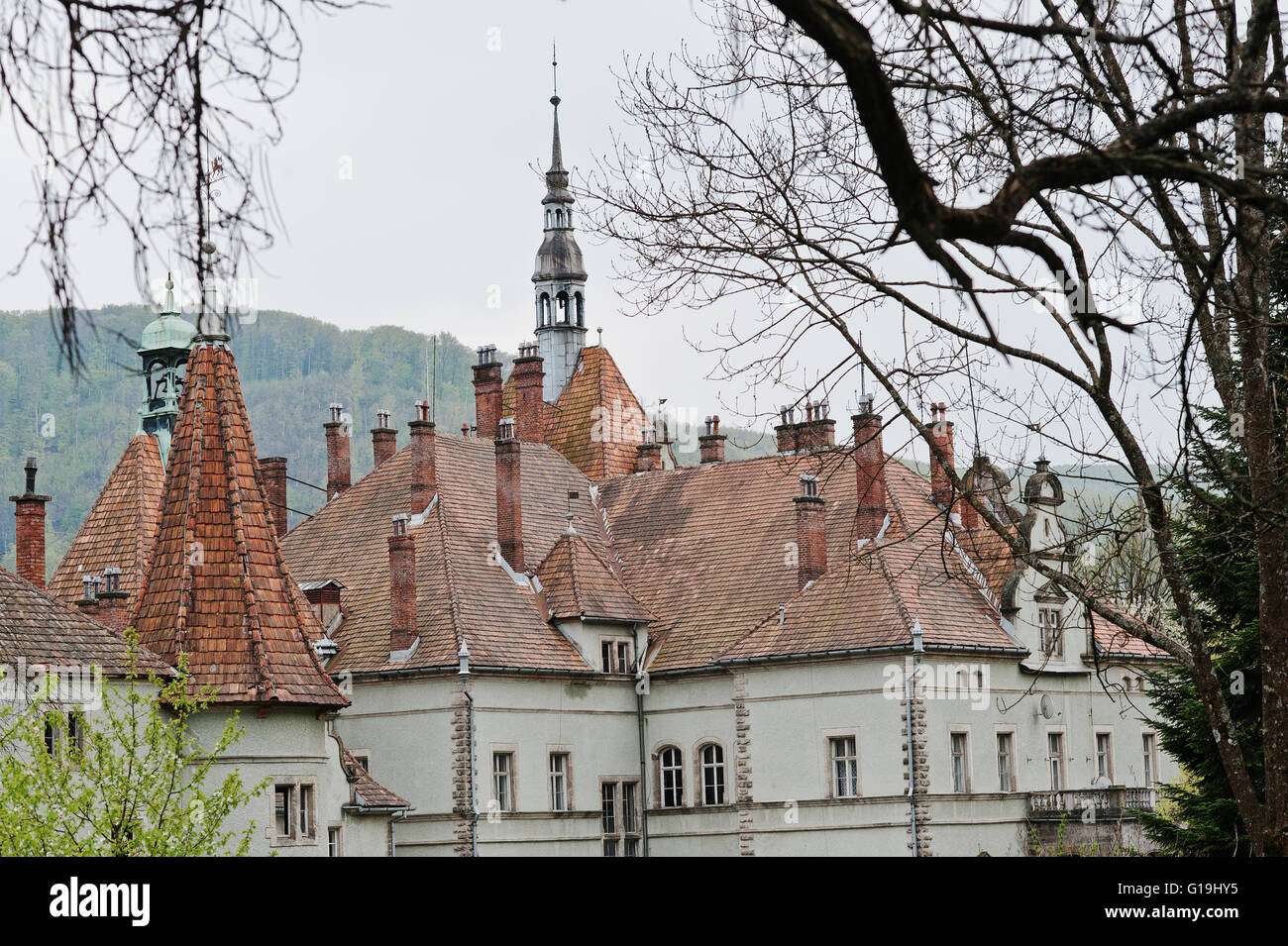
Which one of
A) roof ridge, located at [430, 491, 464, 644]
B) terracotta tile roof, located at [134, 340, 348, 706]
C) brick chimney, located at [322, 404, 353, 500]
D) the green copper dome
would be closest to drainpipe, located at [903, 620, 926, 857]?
roof ridge, located at [430, 491, 464, 644]

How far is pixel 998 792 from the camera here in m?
46.7

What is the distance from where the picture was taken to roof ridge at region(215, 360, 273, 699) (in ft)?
107

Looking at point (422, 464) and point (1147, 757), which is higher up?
point (422, 464)

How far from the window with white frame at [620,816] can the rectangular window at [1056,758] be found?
37.1ft

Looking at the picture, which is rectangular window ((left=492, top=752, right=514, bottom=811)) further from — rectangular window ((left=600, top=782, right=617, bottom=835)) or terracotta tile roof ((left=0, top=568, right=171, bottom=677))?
terracotta tile roof ((left=0, top=568, right=171, bottom=677))

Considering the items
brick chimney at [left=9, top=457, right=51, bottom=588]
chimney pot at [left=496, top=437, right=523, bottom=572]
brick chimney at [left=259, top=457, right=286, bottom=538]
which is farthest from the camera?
brick chimney at [left=259, top=457, right=286, bottom=538]

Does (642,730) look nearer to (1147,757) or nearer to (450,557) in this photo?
(450,557)

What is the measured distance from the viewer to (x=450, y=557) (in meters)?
48.3

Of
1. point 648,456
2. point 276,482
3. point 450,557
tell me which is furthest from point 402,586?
point 648,456

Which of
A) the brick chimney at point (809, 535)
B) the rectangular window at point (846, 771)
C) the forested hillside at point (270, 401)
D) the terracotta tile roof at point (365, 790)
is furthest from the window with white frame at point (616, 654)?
the forested hillside at point (270, 401)

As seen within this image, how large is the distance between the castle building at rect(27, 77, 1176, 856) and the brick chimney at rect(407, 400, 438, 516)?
8 cm

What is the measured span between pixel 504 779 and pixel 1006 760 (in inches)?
520
